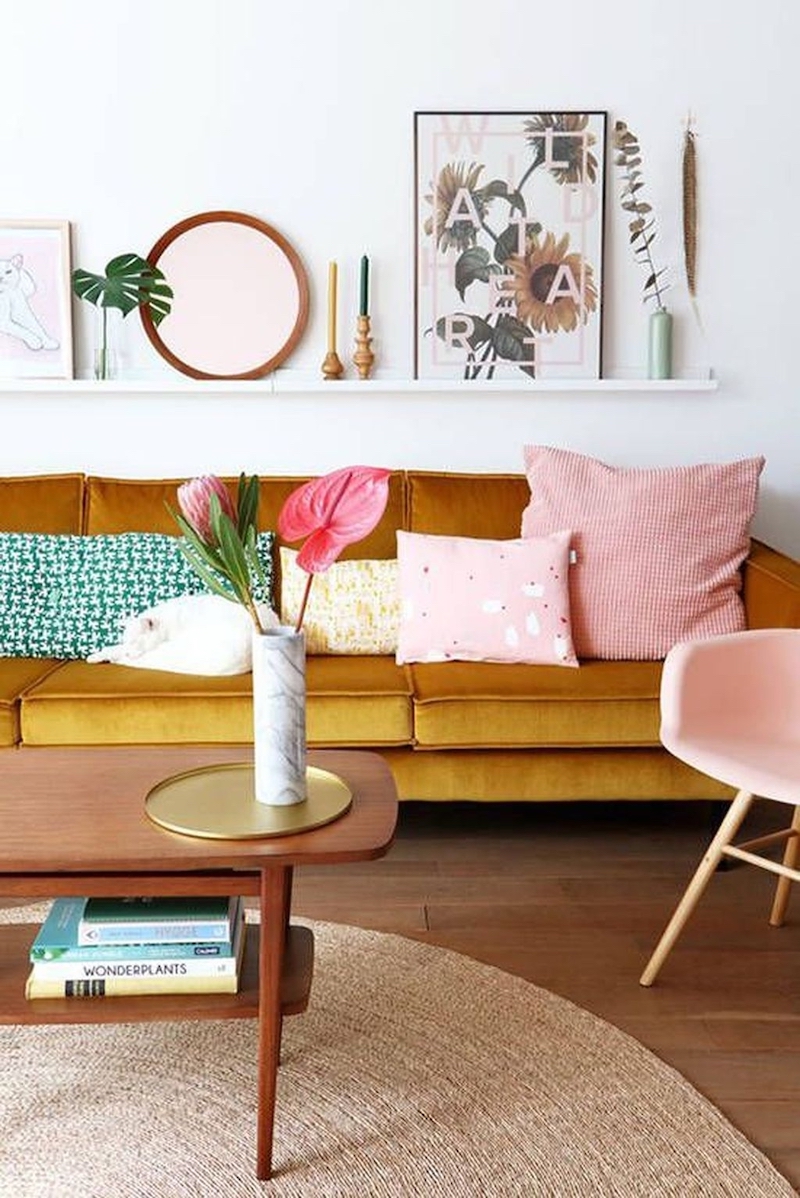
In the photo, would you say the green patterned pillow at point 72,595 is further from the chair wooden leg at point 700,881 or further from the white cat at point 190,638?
the chair wooden leg at point 700,881

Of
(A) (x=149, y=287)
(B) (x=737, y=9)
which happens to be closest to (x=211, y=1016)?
(A) (x=149, y=287)

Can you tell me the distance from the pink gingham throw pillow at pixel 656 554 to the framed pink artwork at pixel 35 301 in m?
1.55

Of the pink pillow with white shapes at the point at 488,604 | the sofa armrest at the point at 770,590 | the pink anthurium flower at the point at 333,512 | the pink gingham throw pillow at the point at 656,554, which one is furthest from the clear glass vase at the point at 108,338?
the pink anthurium flower at the point at 333,512

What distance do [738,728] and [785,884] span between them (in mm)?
354

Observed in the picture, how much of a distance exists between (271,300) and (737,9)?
160 cm

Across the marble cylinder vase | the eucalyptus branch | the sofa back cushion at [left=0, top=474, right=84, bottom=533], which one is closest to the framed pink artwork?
the sofa back cushion at [left=0, top=474, right=84, bottom=533]

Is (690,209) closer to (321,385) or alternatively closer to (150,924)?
(321,385)

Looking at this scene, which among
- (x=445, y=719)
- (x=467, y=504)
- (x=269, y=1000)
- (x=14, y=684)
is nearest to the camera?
(x=269, y=1000)

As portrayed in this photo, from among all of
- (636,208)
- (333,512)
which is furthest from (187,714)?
(636,208)

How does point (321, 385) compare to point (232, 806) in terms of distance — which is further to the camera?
point (321, 385)

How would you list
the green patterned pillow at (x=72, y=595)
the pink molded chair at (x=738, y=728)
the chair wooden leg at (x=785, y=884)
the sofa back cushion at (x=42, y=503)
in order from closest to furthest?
the pink molded chair at (x=738, y=728)
the chair wooden leg at (x=785, y=884)
the green patterned pillow at (x=72, y=595)
the sofa back cushion at (x=42, y=503)

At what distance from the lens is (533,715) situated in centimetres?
285

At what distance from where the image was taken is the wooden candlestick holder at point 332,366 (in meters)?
3.62

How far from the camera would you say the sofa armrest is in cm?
299
